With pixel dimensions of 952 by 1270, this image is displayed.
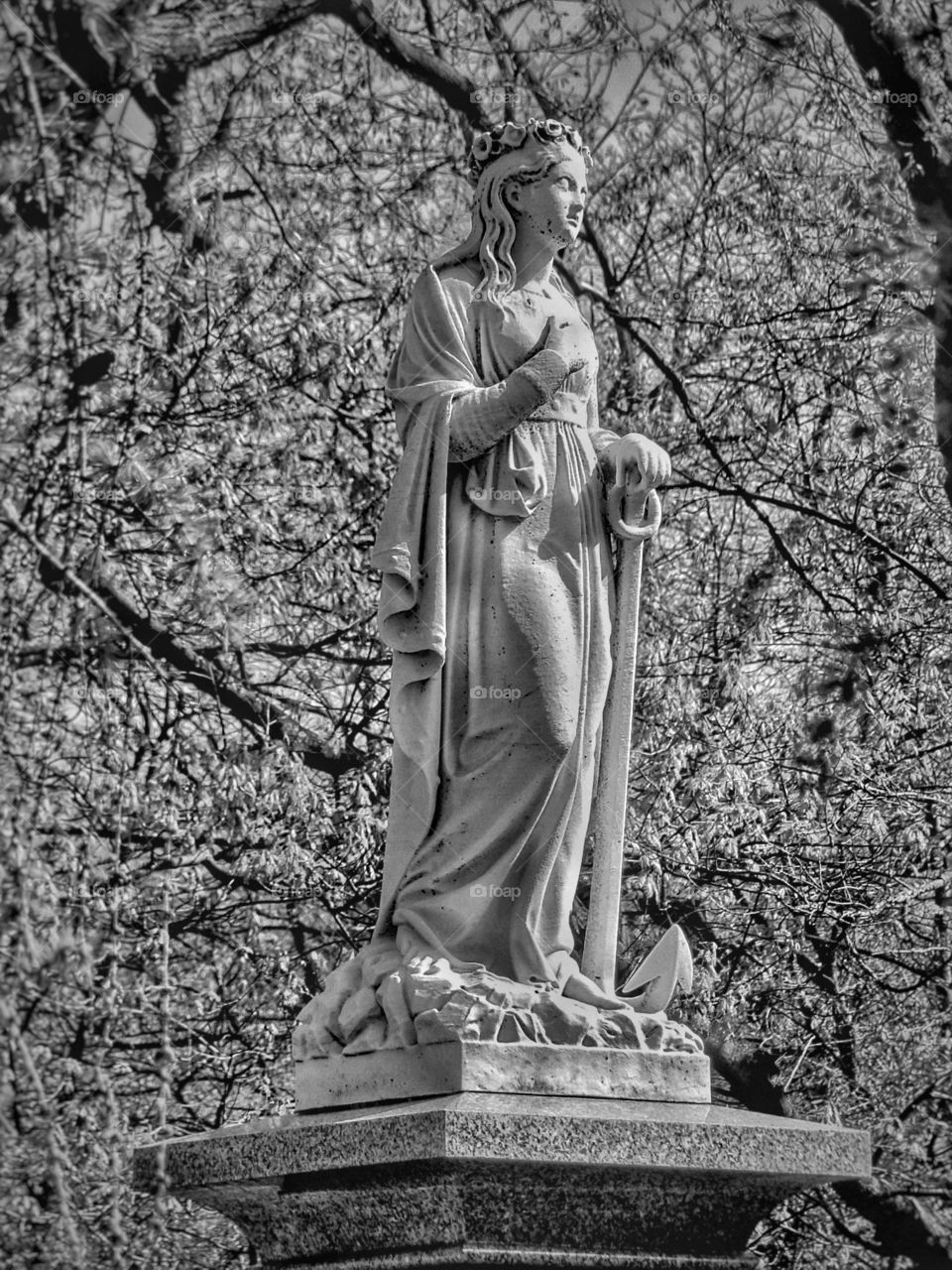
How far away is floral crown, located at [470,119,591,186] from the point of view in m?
6.12

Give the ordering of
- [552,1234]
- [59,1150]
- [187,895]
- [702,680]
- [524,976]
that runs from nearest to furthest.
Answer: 1. [552,1234]
2. [524,976]
3. [59,1150]
4. [187,895]
5. [702,680]

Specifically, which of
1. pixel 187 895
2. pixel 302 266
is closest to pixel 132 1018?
pixel 187 895

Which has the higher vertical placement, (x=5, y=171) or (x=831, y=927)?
(x=5, y=171)

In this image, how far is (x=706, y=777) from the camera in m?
11.2

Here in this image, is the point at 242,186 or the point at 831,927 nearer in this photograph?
the point at 831,927

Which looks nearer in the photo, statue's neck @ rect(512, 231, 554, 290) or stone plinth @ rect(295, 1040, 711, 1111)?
stone plinth @ rect(295, 1040, 711, 1111)

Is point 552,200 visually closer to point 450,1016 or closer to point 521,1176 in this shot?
point 450,1016

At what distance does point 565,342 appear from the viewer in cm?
600

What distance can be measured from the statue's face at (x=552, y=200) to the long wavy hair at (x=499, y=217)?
17 mm

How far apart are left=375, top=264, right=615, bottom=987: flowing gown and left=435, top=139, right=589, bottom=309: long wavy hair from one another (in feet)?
1.06

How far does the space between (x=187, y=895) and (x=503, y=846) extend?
18.2ft

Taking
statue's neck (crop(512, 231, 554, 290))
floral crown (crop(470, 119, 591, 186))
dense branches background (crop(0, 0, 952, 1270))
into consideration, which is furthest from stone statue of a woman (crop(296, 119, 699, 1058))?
dense branches background (crop(0, 0, 952, 1270))

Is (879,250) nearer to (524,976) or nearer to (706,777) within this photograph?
(706,777)

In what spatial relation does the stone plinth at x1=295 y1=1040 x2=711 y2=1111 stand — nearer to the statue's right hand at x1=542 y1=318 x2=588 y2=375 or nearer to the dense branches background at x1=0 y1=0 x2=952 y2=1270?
the statue's right hand at x1=542 y1=318 x2=588 y2=375
